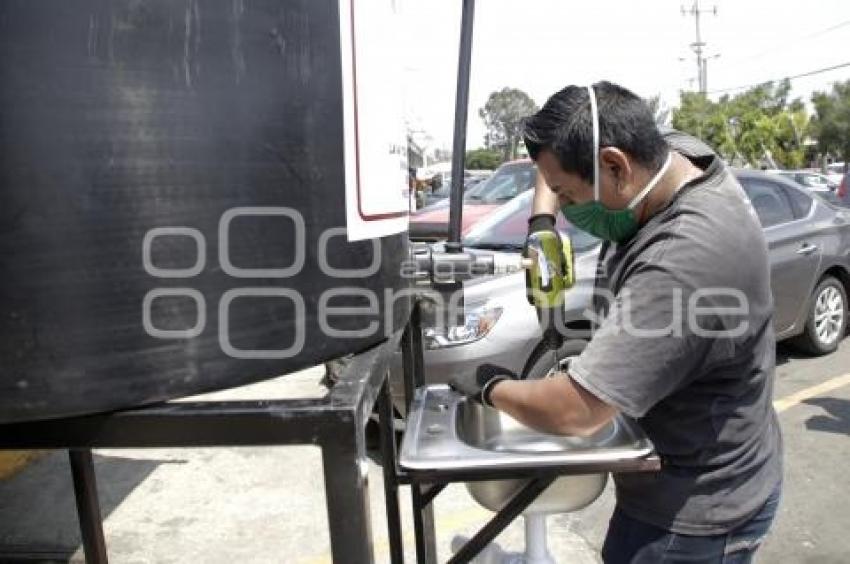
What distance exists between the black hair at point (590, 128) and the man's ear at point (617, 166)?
0.01 m

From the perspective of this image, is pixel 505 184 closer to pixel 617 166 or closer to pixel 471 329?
pixel 471 329

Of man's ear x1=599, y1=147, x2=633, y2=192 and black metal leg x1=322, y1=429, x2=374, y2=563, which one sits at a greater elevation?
man's ear x1=599, y1=147, x2=633, y2=192

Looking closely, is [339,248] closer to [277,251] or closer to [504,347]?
[277,251]

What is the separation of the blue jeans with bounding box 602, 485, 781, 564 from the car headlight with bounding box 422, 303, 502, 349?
2203mm

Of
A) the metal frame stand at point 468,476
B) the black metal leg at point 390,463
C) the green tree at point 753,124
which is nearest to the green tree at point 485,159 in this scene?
the green tree at point 753,124

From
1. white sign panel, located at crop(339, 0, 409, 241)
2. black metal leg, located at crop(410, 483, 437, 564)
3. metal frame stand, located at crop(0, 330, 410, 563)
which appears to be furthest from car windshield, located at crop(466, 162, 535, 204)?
metal frame stand, located at crop(0, 330, 410, 563)

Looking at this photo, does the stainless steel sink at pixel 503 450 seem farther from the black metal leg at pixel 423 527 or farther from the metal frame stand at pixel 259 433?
the metal frame stand at pixel 259 433

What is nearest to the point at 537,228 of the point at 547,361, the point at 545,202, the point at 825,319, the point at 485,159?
the point at 545,202

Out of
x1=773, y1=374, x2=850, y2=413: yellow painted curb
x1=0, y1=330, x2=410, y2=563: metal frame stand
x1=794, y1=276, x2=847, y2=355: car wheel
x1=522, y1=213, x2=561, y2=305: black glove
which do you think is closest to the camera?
x1=0, y1=330, x2=410, y2=563: metal frame stand

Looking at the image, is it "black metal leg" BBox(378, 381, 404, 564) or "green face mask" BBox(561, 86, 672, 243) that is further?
"black metal leg" BBox(378, 381, 404, 564)

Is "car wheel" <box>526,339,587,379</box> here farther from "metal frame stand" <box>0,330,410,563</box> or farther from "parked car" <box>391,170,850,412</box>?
"metal frame stand" <box>0,330,410,563</box>

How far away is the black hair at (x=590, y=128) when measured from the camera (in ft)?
5.11

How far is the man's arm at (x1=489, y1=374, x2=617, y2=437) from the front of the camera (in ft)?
4.98

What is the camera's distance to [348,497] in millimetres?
980
